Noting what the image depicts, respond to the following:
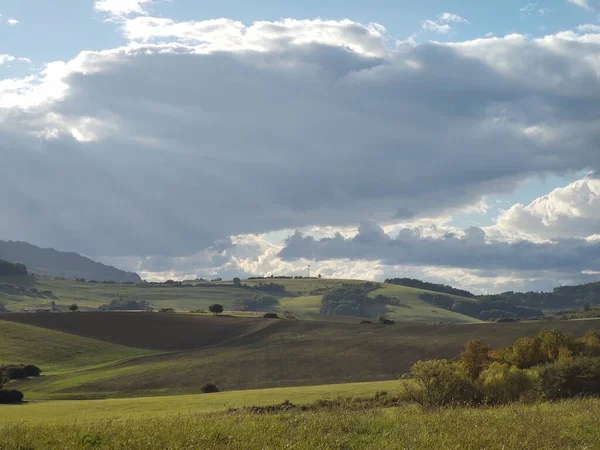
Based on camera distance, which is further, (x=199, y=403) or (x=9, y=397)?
(x=9, y=397)

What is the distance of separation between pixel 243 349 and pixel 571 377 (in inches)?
2711

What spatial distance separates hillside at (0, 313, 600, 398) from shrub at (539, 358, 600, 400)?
3805 centimetres

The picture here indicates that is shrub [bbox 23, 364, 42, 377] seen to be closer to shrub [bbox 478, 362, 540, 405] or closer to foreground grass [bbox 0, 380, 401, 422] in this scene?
foreground grass [bbox 0, 380, 401, 422]

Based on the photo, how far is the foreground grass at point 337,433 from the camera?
15.2 m

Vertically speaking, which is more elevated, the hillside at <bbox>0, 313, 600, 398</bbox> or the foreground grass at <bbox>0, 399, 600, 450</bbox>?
the foreground grass at <bbox>0, 399, 600, 450</bbox>

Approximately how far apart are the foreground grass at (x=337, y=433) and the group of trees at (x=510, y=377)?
8.41 m

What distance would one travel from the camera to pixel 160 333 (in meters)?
133

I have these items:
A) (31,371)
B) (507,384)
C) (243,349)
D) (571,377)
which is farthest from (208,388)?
(507,384)

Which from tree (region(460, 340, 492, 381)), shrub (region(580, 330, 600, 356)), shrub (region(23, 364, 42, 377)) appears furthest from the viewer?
shrub (region(23, 364, 42, 377))

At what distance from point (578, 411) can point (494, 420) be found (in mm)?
5186

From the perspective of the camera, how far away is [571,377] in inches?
1866

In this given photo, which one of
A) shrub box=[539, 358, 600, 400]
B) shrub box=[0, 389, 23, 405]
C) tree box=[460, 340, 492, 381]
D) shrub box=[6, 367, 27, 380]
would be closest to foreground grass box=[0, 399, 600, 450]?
shrub box=[539, 358, 600, 400]

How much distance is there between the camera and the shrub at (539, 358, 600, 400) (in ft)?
152

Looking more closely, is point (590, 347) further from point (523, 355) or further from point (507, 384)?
point (507, 384)
